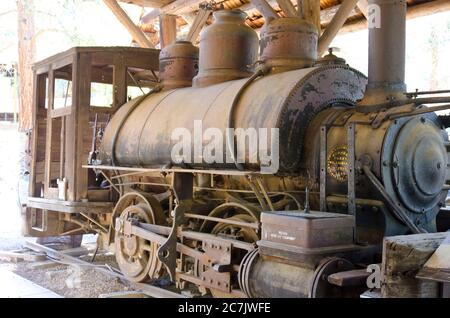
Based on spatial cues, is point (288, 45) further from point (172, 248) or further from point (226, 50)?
point (172, 248)

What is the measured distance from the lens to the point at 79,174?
7.07 m

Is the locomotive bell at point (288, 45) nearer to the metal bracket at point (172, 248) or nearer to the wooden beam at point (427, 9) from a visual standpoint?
the metal bracket at point (172, 248)

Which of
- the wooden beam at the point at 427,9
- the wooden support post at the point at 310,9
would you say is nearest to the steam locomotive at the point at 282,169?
the wooden support post at the point at 310,9

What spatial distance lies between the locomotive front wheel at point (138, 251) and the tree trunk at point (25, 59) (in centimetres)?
700

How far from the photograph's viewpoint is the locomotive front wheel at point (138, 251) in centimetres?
568

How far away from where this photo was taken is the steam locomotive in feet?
12.4

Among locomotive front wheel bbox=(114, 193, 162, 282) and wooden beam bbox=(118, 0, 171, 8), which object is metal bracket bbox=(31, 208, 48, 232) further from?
wooden beam bbox=(118, 0, 171, 8)

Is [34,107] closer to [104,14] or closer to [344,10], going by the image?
[344,10]

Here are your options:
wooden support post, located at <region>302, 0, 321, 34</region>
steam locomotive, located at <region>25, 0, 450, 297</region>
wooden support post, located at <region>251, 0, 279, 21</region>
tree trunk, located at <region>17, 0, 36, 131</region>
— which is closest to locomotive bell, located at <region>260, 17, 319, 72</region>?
steam locomotive, located at <region>25, 0, 450, 297</region>

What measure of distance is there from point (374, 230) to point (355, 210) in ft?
0.99

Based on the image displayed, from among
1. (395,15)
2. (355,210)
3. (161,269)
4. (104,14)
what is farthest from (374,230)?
(104,14)

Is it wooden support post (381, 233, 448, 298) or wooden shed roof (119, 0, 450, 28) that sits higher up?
wooden shed roof (119, 0, 450, 28)

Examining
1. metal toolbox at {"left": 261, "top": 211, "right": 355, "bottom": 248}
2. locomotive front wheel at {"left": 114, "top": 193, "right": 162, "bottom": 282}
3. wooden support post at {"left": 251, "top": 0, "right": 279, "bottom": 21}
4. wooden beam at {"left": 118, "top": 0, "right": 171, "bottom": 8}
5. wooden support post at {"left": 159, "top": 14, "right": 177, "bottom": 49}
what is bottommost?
locomotive front wheel at {"left": 114, "top": 193, "right": 162, "bottom": 282}

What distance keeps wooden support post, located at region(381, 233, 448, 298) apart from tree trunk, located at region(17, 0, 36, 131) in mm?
10739
